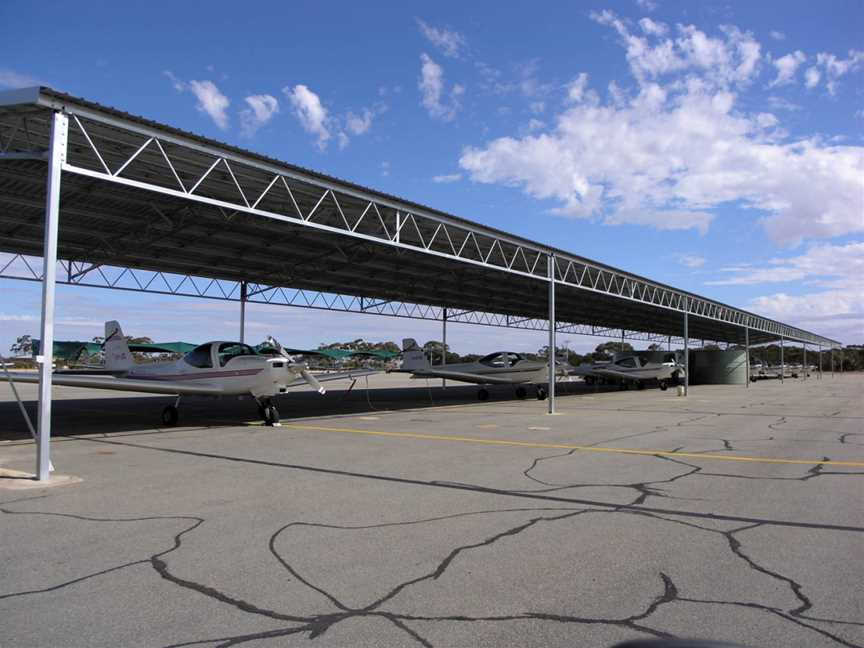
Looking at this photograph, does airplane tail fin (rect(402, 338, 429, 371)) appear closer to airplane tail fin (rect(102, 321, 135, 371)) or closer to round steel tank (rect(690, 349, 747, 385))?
airplane tail fin (rect(102, 321, 135, 371))

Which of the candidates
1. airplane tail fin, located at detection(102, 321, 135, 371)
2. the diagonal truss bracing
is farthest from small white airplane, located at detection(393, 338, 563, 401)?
airplane tail fin, located at detection(102, 321, 135, 371)

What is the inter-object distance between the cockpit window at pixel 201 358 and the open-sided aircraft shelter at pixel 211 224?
3485 mm

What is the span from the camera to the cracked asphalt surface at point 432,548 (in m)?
3.73

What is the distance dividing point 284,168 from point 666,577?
37.3 feet

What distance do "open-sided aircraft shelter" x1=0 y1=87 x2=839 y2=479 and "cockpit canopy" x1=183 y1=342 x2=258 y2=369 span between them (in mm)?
3392

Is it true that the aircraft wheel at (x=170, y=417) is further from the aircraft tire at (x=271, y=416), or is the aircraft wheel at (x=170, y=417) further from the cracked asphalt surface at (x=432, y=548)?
the cracked asphalt surface at (x=432, y=548)

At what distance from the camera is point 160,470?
9.20m

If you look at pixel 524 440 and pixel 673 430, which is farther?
pixel 673 430

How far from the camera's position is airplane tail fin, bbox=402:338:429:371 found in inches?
1356

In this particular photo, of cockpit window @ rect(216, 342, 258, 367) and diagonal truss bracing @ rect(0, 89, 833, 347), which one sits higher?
diagonal truss bracing @ rect(0, 89, 833, 347)

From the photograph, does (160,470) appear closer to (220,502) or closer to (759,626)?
(220,502)

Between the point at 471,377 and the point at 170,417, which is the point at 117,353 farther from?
the point at 471,377

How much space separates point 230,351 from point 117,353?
5.92 m

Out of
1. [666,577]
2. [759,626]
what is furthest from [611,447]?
[759,626]
